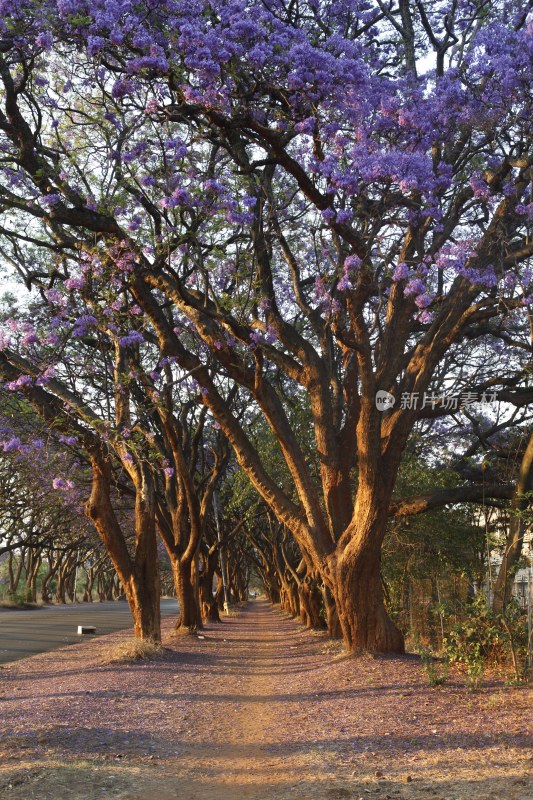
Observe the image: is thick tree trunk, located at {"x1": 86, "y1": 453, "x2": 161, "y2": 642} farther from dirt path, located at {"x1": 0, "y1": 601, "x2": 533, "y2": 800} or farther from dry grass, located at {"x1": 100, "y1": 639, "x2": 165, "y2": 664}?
dirt path, located at {"x1": 0, "y1": 601, "x2": 533, "y2": 800}

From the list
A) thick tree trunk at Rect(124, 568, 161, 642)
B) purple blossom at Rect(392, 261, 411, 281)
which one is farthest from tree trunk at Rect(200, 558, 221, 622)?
purple blossom at Rect(392, 261, 411, 281)

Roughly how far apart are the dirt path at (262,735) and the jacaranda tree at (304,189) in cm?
239

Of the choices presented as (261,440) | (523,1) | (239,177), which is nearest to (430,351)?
(239,177)

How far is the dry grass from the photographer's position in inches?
516

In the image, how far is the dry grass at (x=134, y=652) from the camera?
1309 cm

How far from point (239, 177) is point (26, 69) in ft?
13.3

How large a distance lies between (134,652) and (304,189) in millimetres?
8260

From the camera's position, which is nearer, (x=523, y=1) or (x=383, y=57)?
(x=523, y=1)

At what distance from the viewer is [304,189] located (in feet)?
29.7

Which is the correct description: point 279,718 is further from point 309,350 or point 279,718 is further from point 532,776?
point 309,350

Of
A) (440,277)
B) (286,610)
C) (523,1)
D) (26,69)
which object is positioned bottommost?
(286,610)

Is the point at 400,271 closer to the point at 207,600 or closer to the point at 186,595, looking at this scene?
the point at 186,595

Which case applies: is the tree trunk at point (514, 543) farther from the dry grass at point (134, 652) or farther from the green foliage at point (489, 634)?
the dry grass at point (134, 652)

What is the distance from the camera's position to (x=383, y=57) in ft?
39.2
